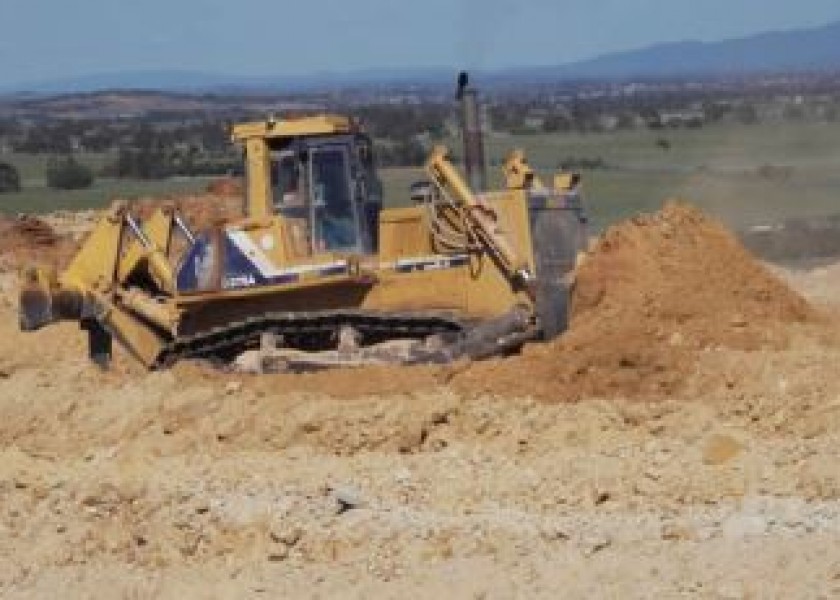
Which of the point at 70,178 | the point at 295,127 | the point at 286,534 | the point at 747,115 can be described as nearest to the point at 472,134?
the point at 295,127

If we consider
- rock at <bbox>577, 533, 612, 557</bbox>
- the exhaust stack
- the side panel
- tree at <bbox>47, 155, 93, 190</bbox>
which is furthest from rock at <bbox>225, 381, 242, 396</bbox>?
Answer: tree at <bbox>47, 155, 93, 190</bbox>

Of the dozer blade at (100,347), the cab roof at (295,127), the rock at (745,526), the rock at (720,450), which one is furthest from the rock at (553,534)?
the dozer blade at (100,347)

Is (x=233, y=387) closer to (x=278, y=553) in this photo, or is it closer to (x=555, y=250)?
(x=555, y=250)

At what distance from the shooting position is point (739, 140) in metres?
67.9

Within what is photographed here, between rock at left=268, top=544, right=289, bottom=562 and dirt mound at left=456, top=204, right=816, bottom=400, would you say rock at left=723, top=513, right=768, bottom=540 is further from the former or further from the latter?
rock at left=268, top=544, right=289, bottom=562

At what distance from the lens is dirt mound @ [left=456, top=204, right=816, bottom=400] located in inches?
626

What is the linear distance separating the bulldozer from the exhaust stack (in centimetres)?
2

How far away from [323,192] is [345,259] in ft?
2.11

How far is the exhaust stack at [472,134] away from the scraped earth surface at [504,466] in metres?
1.63

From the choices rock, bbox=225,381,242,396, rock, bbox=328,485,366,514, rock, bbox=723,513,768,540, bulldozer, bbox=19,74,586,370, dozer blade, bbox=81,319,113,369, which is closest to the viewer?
rock, bbox=723,513,768,540

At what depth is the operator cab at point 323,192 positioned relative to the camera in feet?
60.9

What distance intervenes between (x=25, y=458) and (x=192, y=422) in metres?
1.47

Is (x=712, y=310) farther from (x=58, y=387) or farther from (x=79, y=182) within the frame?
(x=79, y=182)

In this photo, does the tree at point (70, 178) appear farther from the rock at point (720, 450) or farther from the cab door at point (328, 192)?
the rock at point (720, 450)
